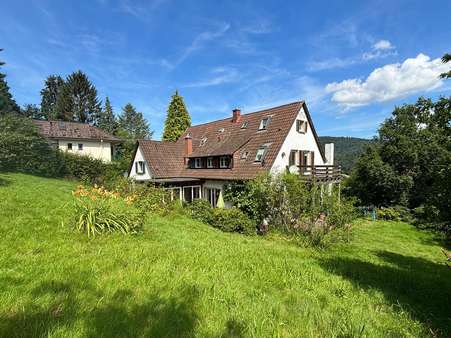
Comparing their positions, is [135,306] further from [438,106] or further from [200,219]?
[200,219]

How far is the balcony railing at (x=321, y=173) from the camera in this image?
19531 mm

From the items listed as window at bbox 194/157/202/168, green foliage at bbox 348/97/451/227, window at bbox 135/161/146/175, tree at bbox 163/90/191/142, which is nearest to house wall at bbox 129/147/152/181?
window at bbox 135/161/146/175

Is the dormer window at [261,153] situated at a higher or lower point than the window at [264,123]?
lower

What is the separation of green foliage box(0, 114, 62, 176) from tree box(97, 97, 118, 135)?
132ft

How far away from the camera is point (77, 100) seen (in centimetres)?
5991

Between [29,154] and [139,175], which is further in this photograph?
[139,175]

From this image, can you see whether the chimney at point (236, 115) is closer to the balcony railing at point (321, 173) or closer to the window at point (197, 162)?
the window at point (197, 162)

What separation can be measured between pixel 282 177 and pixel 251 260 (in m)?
11.3

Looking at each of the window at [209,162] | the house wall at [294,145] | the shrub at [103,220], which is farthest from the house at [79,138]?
the shrub at [103,220]

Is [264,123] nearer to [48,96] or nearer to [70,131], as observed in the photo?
[70,131]

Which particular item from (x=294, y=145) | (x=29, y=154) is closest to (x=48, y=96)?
(x=29, y=154)

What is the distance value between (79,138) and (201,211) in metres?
30.2

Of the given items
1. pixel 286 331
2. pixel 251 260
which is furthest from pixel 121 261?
pixel 286 331

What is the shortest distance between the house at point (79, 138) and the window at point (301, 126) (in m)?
27.6
